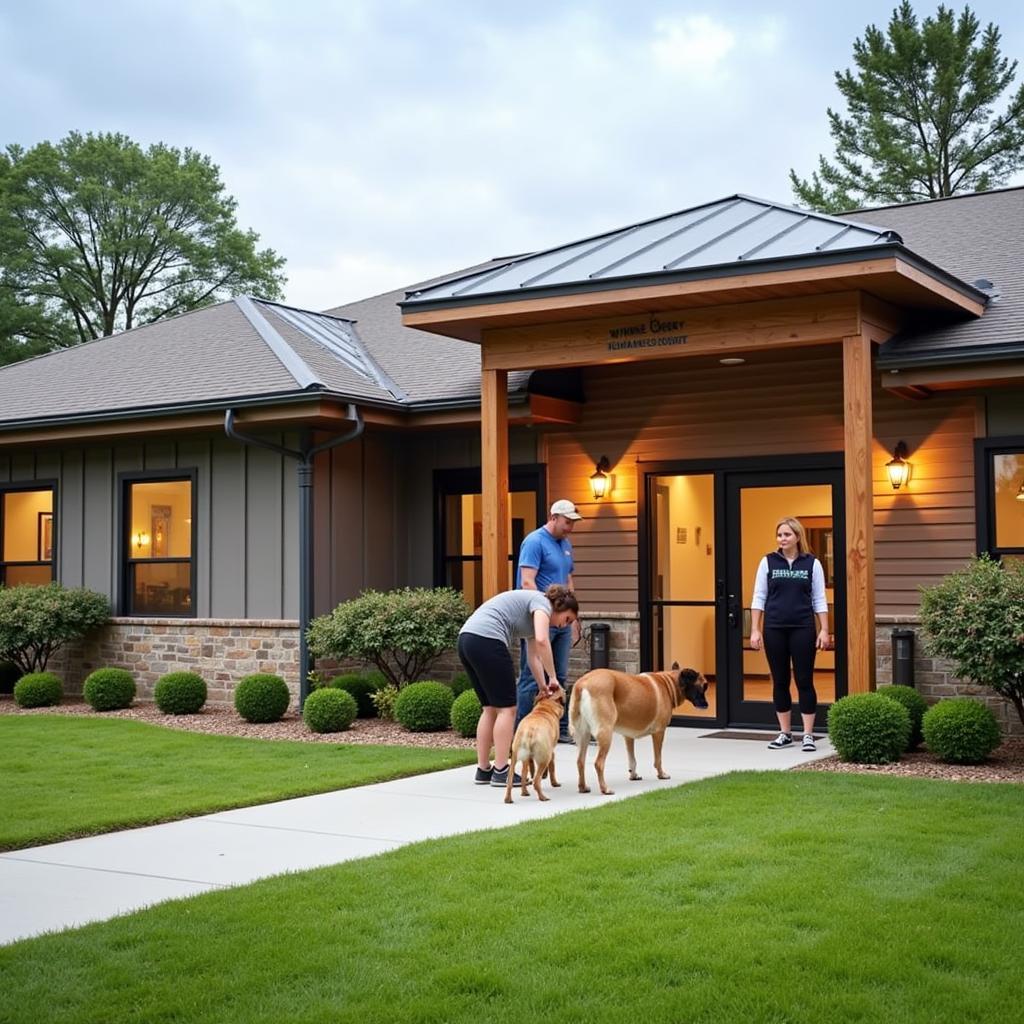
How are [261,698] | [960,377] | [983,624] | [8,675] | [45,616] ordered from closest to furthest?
[983,624]
[960,377]
[261,698]
[45,616]
[8,675]

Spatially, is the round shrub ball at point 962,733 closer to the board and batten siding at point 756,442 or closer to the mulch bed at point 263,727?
the board and batten siding at point 756,442

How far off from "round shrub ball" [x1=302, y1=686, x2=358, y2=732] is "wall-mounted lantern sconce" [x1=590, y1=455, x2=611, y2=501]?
3.05 meters

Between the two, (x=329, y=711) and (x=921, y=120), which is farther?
(x=921, y=120)

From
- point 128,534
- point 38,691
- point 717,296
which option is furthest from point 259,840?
point 128,534

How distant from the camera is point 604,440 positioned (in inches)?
497

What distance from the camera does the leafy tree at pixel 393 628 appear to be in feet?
38.7

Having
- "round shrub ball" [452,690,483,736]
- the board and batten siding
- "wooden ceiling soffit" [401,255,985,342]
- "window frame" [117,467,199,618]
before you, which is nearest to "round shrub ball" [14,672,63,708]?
"window frame" [117,467,199,618]

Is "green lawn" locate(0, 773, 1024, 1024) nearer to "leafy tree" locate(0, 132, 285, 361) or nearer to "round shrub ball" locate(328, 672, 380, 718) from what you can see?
"round shrub ball" locate(328, 672, 380, 718)

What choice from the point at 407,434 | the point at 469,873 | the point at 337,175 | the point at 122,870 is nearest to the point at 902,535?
the point at 407,434

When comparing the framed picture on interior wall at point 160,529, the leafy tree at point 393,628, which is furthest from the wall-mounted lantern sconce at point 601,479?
the framed picture on interior wall at point 160,529

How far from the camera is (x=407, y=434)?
1387cm

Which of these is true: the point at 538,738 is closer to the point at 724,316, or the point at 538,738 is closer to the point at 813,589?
the point at 813,589

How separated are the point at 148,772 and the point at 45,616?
5.19 m

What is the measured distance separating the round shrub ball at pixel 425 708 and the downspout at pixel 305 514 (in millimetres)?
1637
